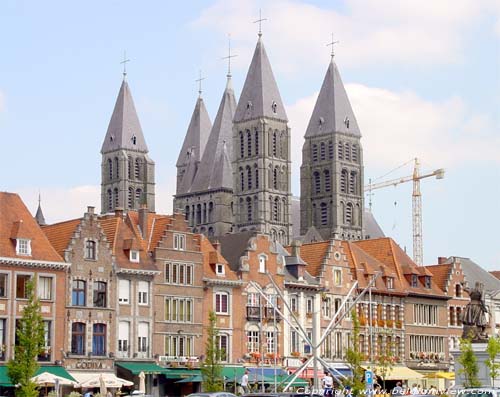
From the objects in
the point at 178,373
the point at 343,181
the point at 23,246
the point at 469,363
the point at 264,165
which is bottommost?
the point at 178,373

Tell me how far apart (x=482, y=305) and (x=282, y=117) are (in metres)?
122

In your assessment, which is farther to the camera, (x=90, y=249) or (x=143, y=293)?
(x=143, y=293)

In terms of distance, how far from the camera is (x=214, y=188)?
178m

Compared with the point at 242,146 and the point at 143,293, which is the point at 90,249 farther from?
the point at 242,146

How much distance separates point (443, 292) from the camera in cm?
10350

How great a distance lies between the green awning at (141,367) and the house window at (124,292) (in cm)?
374

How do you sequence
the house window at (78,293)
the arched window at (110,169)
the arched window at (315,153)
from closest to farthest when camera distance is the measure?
the house window at (78,293) < the arched window at (315,153) < the arched window at (110,169)

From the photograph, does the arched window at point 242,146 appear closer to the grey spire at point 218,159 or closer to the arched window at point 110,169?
the grey spire at point 218,159

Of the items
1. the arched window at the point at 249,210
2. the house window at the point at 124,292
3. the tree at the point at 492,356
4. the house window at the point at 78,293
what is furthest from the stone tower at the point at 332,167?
the tree at the point at 492,356

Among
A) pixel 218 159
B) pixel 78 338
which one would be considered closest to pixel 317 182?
pixel 218 159

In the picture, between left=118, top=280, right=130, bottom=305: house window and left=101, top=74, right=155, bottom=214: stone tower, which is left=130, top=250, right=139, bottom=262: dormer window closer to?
left=118, top=280, right=130, bottom=305: house window

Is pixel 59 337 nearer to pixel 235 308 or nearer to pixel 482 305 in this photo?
pixel 235 308

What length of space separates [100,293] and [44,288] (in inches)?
160

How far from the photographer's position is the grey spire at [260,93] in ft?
566
